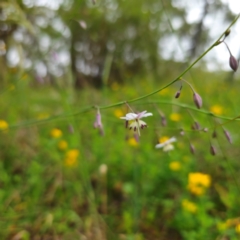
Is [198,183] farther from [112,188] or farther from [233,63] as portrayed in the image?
[233,63]

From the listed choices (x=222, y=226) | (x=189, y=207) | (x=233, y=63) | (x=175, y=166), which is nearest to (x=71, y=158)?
(x=175, y=166)

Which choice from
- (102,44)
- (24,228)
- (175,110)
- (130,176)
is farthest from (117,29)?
(24,228)

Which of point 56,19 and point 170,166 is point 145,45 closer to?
point 56,19

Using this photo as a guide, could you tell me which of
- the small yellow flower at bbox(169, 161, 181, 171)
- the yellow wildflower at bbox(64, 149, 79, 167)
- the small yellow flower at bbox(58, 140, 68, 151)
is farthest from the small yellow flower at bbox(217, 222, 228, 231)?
the small yellow flower at bbox(58, 140, 68, 151)

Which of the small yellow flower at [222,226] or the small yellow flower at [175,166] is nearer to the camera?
the small yellow flower at [222,226]

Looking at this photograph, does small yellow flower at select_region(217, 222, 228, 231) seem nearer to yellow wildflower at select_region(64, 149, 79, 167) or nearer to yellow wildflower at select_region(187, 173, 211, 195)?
yellow wildflower at select_region(187, 173, 211, 195)

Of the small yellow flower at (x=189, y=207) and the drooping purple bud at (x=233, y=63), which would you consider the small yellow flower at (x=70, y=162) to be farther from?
the drooping purple bud at (x=233, y=63)

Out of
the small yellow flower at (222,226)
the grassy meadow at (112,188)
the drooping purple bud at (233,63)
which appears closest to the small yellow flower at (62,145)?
the grassy meadow at (112,188)

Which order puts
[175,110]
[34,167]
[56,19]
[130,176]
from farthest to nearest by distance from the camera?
1. [56,19]
2. [175,110]
3. [130,176]
4. [34,167]
